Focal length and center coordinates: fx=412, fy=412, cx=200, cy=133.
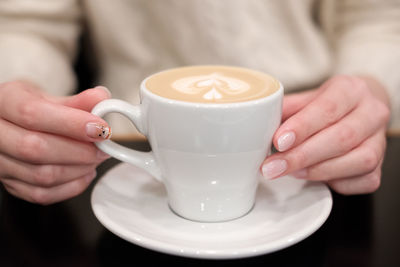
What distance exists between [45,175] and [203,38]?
0.60 metres

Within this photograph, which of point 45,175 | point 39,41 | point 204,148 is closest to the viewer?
point 204,148

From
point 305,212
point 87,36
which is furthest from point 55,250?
point 87,36

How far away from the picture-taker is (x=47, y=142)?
593 mm

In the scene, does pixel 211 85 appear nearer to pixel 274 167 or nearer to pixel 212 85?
pixel 212 85

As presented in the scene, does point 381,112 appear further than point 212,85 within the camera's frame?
Yes

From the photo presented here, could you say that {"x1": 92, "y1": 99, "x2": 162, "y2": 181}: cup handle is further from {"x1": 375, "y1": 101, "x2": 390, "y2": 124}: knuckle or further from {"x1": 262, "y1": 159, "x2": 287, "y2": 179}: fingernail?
{"x1": 375, "y1": 101, "x2": 390, "y2": 124}: knuckle

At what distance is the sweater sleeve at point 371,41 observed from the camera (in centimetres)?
101

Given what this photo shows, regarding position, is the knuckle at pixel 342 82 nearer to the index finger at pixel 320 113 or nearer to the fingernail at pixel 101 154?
the index finger at pixel 320 113

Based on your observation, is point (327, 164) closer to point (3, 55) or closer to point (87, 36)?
point (3, 55)

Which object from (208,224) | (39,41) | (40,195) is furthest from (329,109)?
(39,41)

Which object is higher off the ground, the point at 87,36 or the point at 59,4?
the point at 59,4

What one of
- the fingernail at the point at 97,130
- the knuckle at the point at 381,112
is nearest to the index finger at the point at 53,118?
the fingernail at the point at 97,130

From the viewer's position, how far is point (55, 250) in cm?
55

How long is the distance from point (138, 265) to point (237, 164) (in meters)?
0.18
